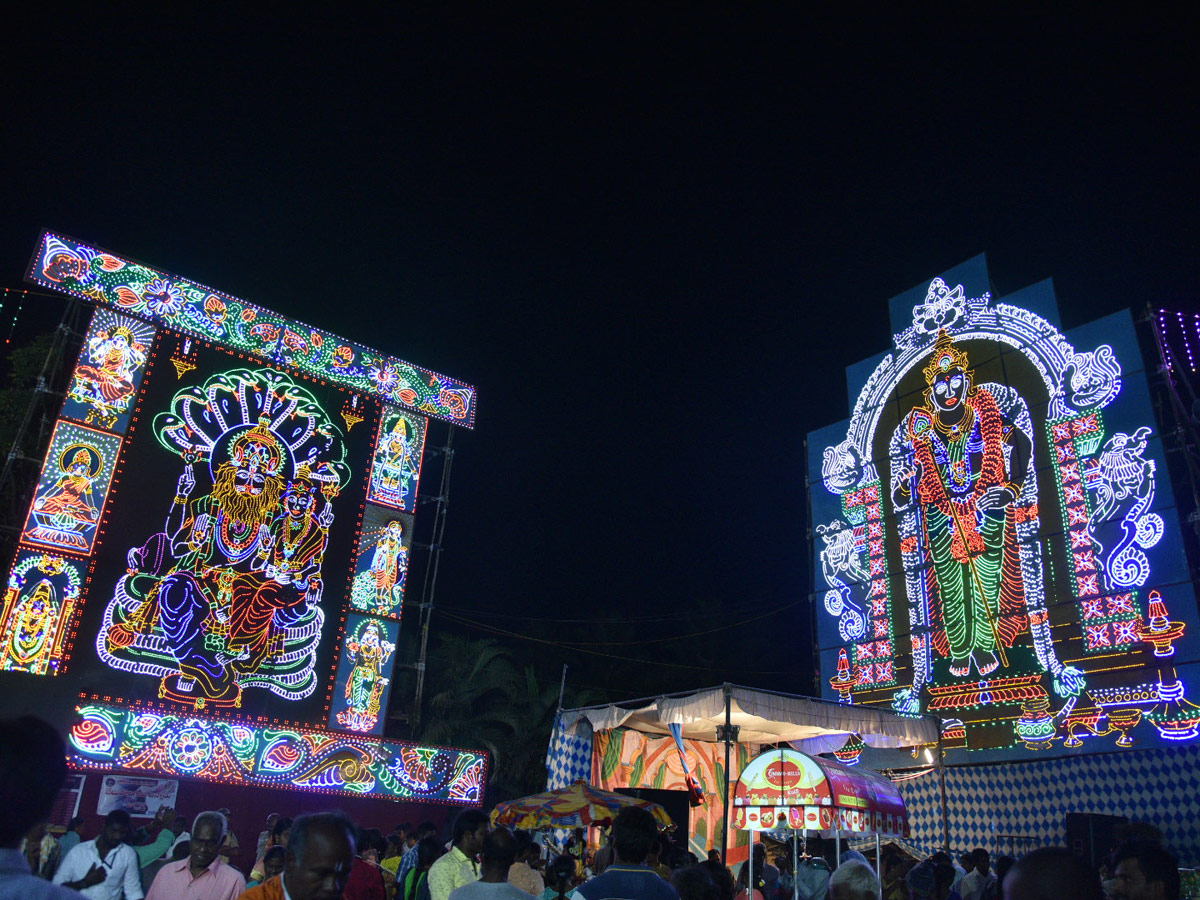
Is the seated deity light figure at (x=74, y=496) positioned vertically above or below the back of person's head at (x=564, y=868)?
above

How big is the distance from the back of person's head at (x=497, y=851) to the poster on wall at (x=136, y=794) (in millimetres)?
14374

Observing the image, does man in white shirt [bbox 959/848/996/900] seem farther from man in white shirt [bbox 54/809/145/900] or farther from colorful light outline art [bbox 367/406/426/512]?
colorful light outline art [bbox 367/406/426/512]

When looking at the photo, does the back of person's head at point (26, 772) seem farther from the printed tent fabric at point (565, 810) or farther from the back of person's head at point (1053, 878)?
the printed tent fabric at point (565, 810)

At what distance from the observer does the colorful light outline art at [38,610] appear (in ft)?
56.2

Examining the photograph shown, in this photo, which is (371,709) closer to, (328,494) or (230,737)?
(230,737)

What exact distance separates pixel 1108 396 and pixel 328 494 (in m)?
17.9

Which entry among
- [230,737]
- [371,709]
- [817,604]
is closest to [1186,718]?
[817,604]

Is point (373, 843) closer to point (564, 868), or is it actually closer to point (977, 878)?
point (564, 868)

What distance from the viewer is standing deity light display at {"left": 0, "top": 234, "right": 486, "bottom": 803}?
17844 millimetres

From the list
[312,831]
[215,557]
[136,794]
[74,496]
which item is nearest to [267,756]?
→ [136,794]

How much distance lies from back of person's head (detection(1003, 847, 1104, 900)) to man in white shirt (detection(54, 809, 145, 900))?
5973mm

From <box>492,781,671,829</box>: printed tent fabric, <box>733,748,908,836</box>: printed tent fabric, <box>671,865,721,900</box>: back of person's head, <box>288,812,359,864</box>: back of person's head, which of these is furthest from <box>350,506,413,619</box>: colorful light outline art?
<box>288,812,359,864</box>: back of person's head

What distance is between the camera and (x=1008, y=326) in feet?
74.3

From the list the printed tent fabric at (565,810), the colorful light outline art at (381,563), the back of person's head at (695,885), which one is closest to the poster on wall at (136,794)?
the colorful light outline art at (381,563)
